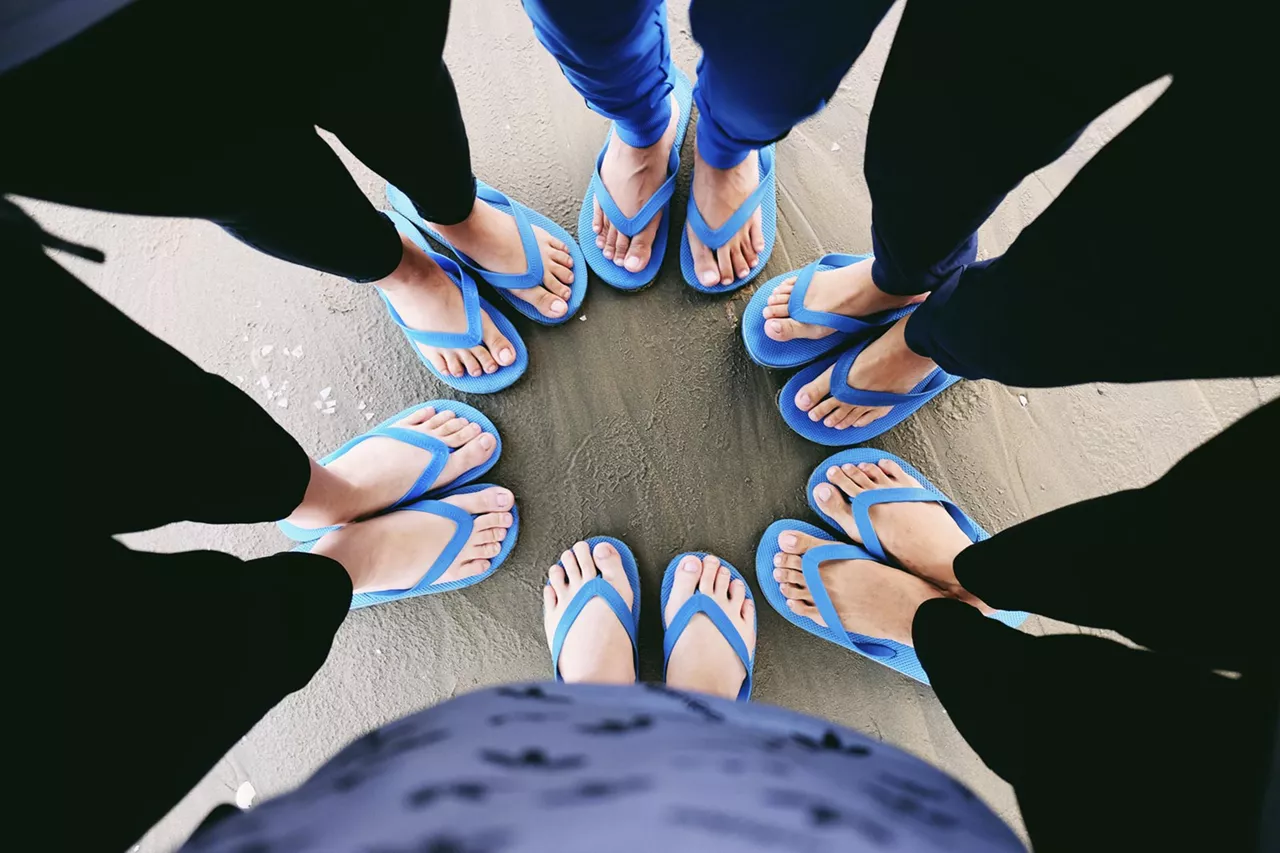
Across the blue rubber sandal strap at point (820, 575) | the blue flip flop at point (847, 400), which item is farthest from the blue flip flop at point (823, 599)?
the blue flip flop at point (847, 400)

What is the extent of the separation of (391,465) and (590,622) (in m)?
0.38

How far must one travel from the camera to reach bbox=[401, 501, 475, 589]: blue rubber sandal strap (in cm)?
96

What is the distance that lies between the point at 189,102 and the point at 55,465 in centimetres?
27

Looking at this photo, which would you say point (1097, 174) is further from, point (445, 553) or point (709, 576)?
point (445, 553)

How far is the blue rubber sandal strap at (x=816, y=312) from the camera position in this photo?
3.09ft

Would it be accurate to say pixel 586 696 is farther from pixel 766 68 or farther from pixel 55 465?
pixel 766 68

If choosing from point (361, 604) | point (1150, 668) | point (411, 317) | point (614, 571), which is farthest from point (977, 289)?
point (361, 604)

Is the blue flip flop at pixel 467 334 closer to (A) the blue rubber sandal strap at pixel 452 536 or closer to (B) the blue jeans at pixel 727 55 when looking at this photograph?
(A) the blue rubber sandal strap at pixel 452 536

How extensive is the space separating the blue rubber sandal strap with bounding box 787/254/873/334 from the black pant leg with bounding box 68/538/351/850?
0.76m

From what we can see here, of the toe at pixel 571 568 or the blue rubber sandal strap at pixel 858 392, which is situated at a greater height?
the blue rubber sandal strap at pixel 858 392

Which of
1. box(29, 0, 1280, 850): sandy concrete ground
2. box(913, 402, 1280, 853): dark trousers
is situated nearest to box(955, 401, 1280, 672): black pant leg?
box(913, 402, 1280, 853): dark trousers

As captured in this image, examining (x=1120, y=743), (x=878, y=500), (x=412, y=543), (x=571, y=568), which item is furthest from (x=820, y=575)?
(x=412, y=543)

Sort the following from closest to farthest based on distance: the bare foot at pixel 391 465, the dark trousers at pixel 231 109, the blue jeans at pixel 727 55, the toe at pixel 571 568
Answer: the dark trousers at pixel 231 109, the blue jeans at pixel 727 55, the bare foot at pixel 391 465, the toe at pixel 571 568

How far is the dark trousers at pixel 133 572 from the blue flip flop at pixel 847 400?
2.39ft
